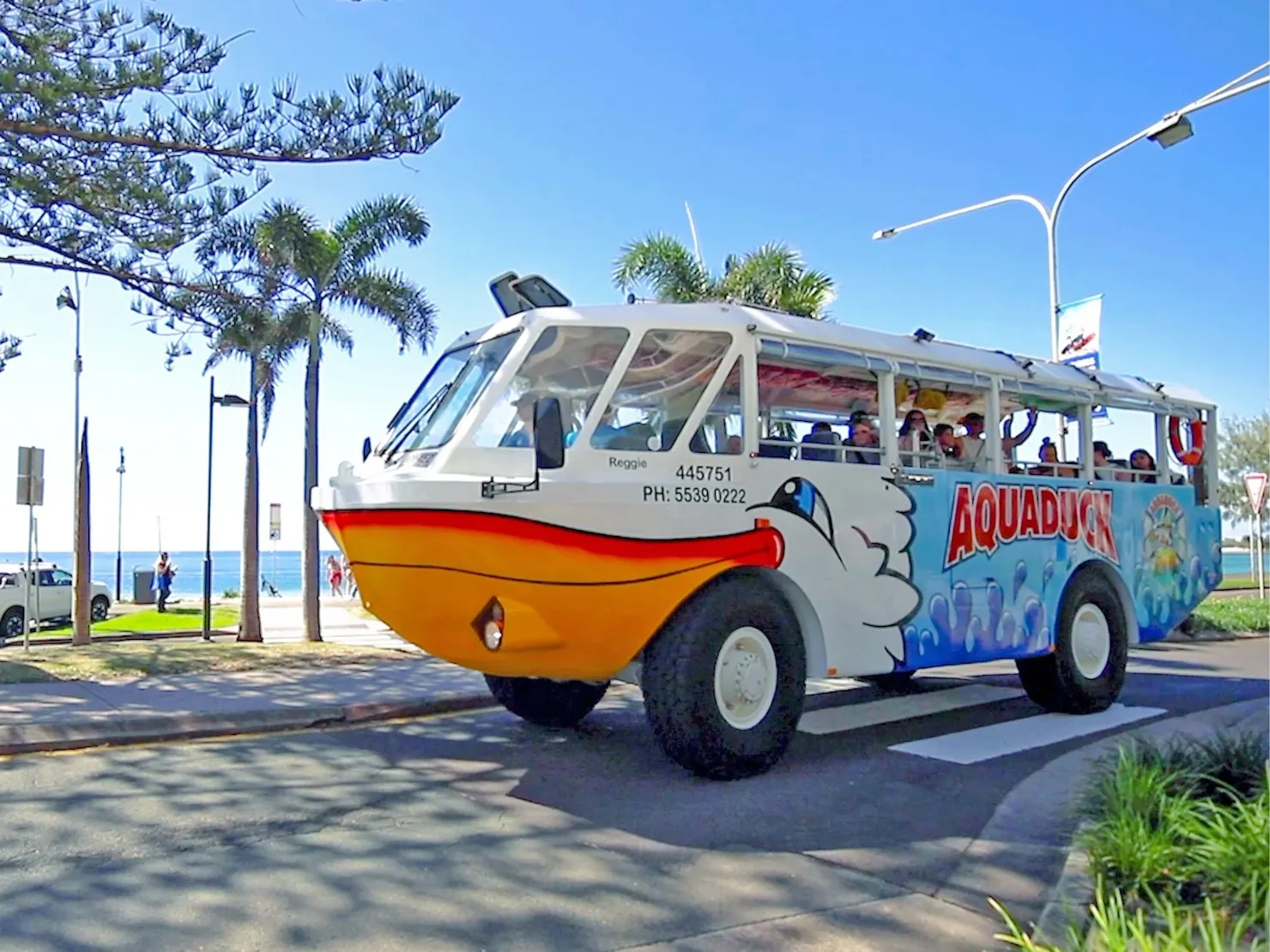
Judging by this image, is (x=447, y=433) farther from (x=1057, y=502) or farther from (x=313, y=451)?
(x=313, y=451)

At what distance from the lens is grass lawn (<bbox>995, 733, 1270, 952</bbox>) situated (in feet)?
11.2

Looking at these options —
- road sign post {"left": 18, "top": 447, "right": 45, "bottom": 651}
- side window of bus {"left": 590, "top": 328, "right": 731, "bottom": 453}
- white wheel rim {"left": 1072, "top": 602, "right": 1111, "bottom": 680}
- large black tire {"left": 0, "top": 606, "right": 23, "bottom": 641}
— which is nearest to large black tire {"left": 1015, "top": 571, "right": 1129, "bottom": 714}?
white wheel rim {"left": 1072, "top": 602, "right": 1111, "bottom": 680}

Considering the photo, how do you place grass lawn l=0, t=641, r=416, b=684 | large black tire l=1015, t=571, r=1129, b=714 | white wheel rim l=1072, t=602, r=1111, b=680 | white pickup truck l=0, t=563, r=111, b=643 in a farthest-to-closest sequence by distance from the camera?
white pickup truck l=0, t=563, r=111, b=643 < grass lawn l=0, t=641, r=416, b=684 < white wheel rim l=1072, t=602, r=1111, b=680 < large black tire l=1015, t=571, r=1129, b=714

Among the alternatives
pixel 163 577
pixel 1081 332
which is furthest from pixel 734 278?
pixel 163 577

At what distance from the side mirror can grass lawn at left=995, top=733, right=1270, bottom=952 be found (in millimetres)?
3036

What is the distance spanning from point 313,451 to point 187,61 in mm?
9335

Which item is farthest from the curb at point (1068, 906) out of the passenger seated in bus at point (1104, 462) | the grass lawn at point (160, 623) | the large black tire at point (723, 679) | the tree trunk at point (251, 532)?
the grass lawn at point (160, 623)

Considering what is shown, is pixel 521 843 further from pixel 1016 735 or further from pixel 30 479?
pixel 30 479

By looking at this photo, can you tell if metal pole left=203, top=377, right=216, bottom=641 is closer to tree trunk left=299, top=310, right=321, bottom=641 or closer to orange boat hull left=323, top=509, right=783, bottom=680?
tree trunk left=299, top=310, right=321, bottom=641

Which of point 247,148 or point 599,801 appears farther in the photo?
point 247,148

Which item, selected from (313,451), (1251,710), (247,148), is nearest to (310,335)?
(313,451)

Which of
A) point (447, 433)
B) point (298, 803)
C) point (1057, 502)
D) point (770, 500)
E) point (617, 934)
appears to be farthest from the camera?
point (1057, 502)

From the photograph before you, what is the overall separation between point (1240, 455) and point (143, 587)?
41.2 metres

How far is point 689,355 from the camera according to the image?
6.71m
